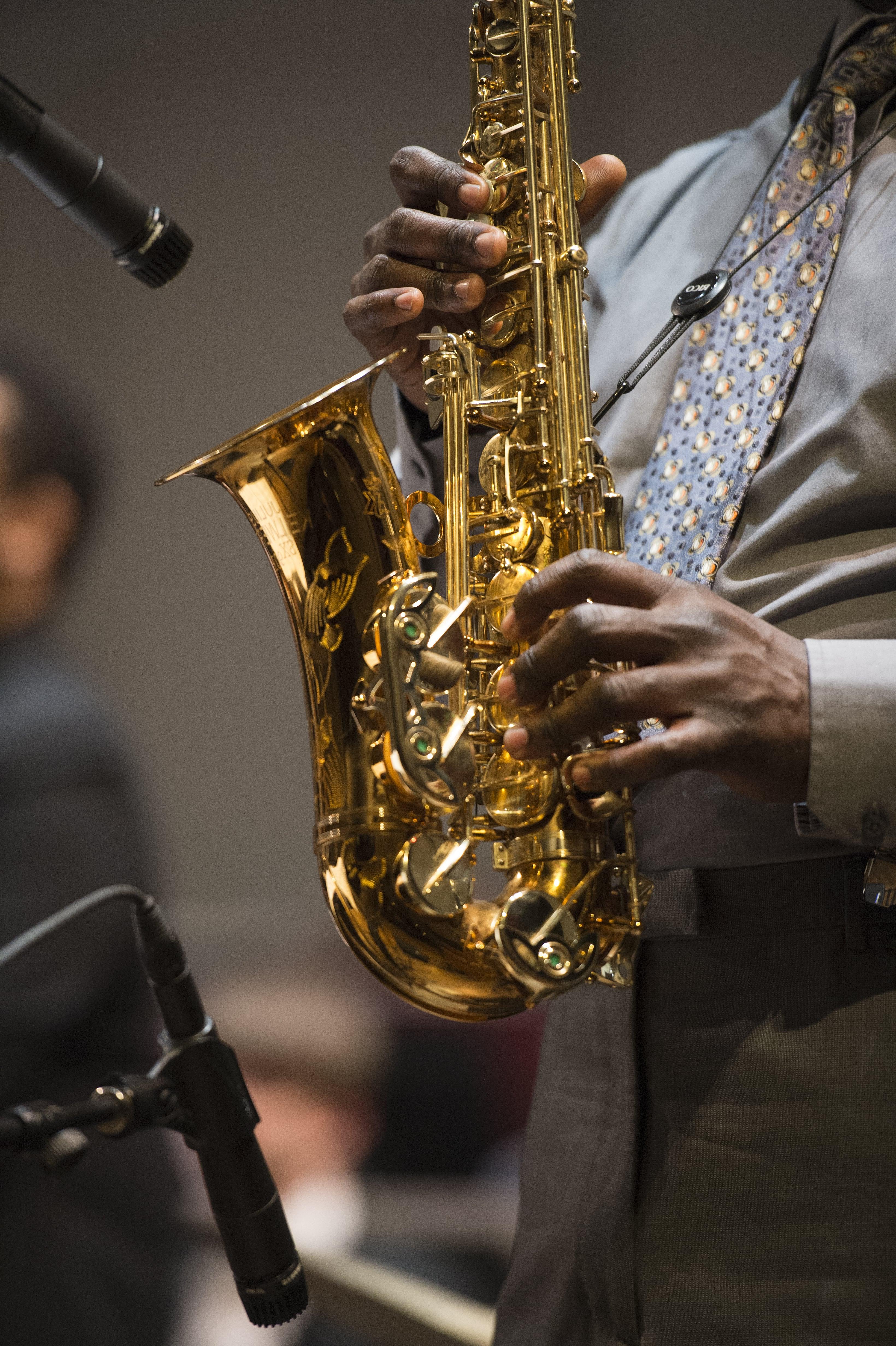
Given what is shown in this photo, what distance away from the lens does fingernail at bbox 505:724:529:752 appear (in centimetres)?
78

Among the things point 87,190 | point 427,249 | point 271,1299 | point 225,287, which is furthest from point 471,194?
point 225,287

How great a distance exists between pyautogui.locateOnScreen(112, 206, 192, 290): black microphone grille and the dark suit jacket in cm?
99

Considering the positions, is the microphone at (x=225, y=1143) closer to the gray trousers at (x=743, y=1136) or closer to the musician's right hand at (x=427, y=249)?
the gray trousers at (x=743, y=1136)

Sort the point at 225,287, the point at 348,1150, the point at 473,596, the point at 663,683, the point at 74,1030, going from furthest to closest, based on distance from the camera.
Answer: the point at 225,287 → the point at 348,1150 → the point at 74,1030 → the point at 473,596 → the point at 663,683

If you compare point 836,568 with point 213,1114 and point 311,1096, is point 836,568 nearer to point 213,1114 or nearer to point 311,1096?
point 213,1114

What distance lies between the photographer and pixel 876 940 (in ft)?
2.87

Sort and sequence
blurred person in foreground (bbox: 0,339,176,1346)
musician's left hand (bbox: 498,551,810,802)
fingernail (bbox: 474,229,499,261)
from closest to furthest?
musician's left hand (bbox: 498,551,810,802)
fingernail (bbox: 474,229,499,261)
blurred person in foreground (bbox: 0,339,176,1346)

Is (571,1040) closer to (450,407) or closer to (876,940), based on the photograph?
(876,940)

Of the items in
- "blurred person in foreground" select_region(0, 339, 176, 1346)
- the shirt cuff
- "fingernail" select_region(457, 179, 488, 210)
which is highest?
"fingernail" select_region(457, 179, 488, 210)

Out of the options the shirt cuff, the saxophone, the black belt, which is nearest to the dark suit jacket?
the saxophone

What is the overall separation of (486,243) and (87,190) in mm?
364

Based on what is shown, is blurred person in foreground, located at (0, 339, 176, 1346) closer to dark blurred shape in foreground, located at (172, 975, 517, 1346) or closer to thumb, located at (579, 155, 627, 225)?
dark blurred shape in foreground, located at (172, 975, 517, 1346)

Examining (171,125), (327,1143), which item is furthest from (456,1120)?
(171,125)

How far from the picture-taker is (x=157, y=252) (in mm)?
891
